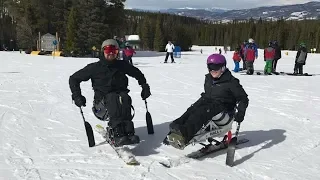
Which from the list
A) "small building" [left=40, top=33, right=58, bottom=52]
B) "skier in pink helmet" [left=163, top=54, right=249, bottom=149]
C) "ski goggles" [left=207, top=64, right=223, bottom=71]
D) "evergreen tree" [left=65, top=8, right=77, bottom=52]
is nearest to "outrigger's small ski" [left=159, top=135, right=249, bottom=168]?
"skier in pink helmet" [left=163, top=54, right=249, bottom=149]

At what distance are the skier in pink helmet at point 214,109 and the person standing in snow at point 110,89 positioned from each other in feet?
2.29

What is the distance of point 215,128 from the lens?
17.3 ft

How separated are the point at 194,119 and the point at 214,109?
401 millimetres

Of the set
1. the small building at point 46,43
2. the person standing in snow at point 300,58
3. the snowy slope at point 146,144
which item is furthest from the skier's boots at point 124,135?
the small building at point 46,43

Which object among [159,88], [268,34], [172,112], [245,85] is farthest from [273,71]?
[268,34]

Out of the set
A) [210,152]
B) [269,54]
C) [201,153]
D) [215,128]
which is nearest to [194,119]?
[215,128]

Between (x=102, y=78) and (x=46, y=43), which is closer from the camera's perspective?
(x=102, y=78)

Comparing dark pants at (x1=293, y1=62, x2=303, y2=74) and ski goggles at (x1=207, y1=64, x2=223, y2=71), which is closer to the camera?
ski goggles at (x1=207, y1=64, x2=223, y2=71)

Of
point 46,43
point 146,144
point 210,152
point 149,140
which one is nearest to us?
point 210,152

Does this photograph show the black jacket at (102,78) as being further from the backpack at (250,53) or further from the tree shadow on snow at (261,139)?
the backpack at (250,53)

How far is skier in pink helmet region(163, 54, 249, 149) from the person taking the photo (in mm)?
4871

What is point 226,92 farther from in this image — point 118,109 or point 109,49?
point 109,49

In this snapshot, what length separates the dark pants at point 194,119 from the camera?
4.84 meters

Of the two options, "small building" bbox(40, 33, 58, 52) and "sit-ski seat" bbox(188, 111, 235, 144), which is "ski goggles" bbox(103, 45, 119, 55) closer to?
"sit-ski seat" bbox(188, 111, 235, 144)
